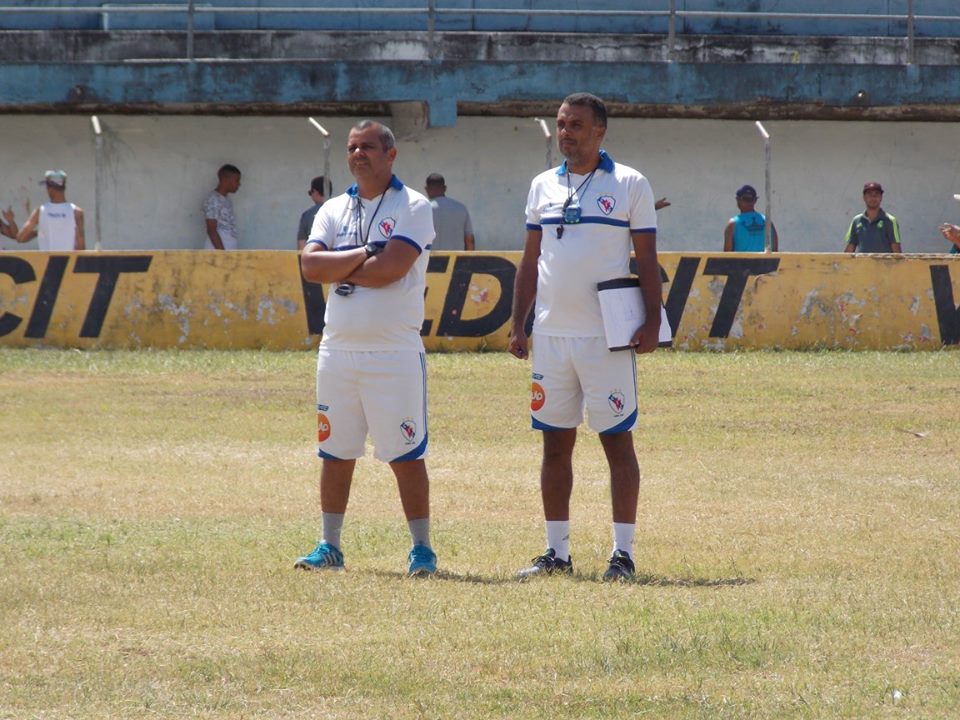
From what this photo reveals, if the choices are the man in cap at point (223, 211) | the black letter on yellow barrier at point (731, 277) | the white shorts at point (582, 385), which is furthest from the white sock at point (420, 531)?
the man in cap at point (223, 211)

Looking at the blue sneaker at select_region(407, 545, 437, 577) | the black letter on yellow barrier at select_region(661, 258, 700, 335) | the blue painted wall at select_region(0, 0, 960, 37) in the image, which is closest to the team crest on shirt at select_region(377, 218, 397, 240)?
the blue sneaker at select_region(407, 545, 437, 577)

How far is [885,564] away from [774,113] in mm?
17014

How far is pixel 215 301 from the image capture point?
57.3 feet

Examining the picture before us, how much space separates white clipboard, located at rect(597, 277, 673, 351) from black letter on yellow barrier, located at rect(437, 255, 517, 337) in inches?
400

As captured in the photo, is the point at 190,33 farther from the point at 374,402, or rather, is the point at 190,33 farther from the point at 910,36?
the point at 374,402

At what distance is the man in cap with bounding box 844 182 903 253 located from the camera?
19750 mm

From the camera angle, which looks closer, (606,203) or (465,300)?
(606,203)

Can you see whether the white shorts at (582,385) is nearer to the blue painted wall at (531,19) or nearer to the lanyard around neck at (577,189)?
the lanyard around neck at (577,189)

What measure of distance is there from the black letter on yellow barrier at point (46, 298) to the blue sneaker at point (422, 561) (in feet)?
36.3

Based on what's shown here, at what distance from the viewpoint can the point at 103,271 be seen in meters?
17.3

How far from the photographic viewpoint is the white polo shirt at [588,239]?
23.1 ft

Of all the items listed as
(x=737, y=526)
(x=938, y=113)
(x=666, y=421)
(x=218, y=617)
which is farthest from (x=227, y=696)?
(x=938, y=113)

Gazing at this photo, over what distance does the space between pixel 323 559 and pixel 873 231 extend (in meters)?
14.1

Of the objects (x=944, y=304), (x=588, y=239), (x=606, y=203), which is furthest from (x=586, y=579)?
(x=944, y=304)
